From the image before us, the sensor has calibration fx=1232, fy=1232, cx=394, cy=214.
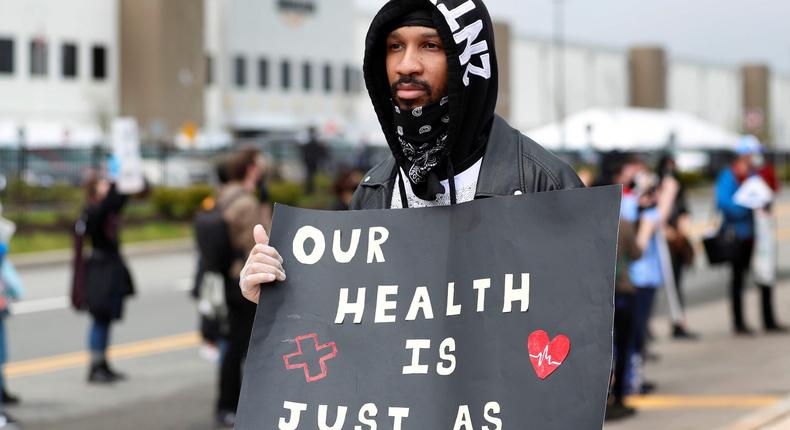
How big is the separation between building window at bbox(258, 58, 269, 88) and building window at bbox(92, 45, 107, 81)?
36.7 ft

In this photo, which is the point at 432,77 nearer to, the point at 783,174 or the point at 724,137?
the point at 724,137

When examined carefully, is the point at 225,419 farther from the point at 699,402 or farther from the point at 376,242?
the point at 376,242

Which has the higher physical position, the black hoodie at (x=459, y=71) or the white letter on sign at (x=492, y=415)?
the black hoodie at (x=459, y=71)

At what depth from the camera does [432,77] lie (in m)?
2.86

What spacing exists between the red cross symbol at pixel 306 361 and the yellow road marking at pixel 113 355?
7.84 metres

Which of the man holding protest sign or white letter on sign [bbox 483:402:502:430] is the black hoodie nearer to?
the man holding protest sign

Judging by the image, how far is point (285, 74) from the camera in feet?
242

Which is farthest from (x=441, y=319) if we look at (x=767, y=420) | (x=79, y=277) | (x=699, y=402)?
(x=79, y=277)

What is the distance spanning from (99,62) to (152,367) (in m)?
54.8

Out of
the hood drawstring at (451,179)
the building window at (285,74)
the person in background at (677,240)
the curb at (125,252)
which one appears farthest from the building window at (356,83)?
the hood drawstring at (451,179)

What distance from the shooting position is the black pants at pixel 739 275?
11.4 meters

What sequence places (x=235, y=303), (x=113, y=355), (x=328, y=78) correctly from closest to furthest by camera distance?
(x=235, y=303), (x=113, y=355), (x=328, y=78)

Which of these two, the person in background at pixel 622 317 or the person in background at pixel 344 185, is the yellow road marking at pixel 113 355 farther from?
the person in background at pixel 622 317

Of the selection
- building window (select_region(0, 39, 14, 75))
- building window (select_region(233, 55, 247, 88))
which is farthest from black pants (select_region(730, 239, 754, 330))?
building window (select_region(233, 55, 247, 88))
